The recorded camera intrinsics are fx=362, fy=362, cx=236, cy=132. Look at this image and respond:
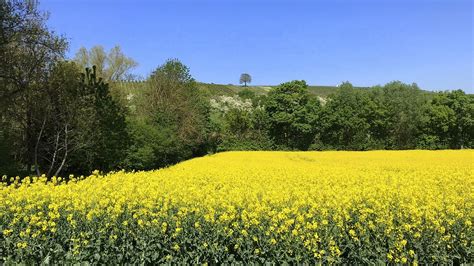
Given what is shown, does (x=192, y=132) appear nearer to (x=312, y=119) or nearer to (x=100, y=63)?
(x=100, y=63)

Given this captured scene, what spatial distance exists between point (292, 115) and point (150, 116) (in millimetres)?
28036

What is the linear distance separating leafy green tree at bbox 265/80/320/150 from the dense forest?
171mm

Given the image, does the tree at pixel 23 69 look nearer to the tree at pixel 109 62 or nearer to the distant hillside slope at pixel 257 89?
the tree at pixel 109 62

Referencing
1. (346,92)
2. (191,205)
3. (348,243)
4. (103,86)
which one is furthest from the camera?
(346,92)

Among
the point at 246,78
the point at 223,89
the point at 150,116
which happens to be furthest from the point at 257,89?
the point at 150,116

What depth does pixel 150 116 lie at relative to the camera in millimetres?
37219

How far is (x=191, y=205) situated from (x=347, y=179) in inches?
325

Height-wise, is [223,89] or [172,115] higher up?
[223,89]

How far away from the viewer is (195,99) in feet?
151

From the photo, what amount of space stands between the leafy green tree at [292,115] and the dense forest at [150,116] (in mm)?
171

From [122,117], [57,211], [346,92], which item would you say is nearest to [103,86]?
[122,117]

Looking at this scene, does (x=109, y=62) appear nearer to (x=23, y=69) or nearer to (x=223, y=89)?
(x=23, y=69)

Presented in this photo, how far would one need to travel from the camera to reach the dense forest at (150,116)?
63.1 feet

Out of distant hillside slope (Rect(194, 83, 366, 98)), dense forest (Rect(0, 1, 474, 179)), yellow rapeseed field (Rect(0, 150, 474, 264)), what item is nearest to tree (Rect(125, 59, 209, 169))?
dense forest (Rect(0, 1, 474, 179))
